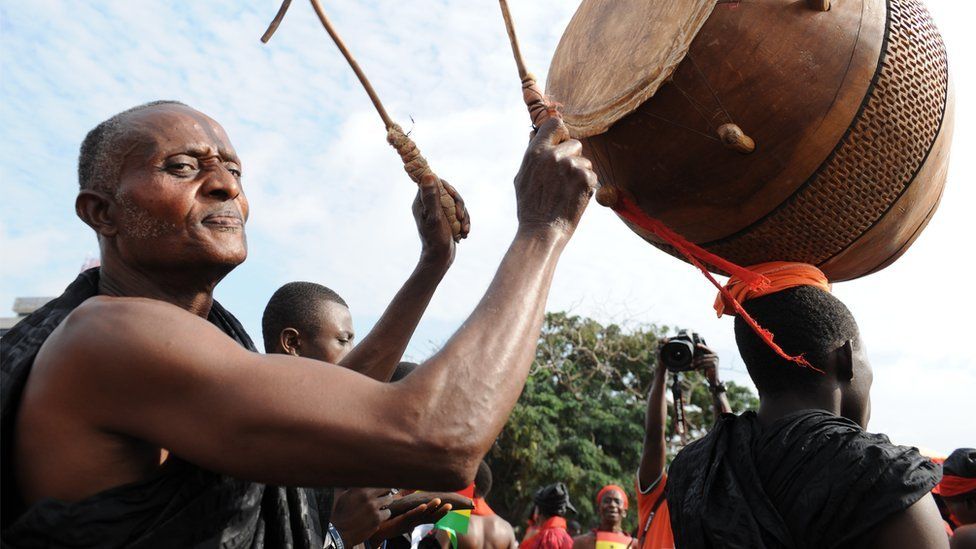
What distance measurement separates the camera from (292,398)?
1.59 meters

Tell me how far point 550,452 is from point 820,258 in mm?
16559

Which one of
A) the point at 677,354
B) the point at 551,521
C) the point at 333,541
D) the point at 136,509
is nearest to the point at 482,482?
the point at 551,521

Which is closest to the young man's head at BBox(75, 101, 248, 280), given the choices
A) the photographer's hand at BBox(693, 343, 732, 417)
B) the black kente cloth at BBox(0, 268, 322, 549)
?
the black kente cloth at BBox(0, 268, 322, 549)

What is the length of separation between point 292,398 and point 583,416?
18897mm

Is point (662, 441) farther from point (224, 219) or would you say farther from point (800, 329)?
point (224, 219)

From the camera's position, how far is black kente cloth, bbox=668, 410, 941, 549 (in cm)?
230

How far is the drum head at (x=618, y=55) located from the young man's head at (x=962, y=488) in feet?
11.6

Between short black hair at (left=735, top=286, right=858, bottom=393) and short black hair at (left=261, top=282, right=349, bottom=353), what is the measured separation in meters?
2.23

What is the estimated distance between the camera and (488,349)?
1672 millimetres

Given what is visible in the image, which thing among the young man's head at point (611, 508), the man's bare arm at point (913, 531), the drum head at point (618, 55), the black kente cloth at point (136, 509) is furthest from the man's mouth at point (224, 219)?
the young man's head at point (611, 508)

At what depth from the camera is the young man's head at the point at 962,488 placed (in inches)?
193

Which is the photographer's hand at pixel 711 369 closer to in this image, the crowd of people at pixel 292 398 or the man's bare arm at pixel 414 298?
the crowd of people at pixel 292 398

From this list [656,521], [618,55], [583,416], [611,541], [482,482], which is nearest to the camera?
[618,55]

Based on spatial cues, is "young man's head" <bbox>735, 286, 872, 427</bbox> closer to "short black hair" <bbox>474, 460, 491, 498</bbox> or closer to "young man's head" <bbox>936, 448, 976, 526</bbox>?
"young man's head" <bbox>936, 448, 976, 526</bbox>
